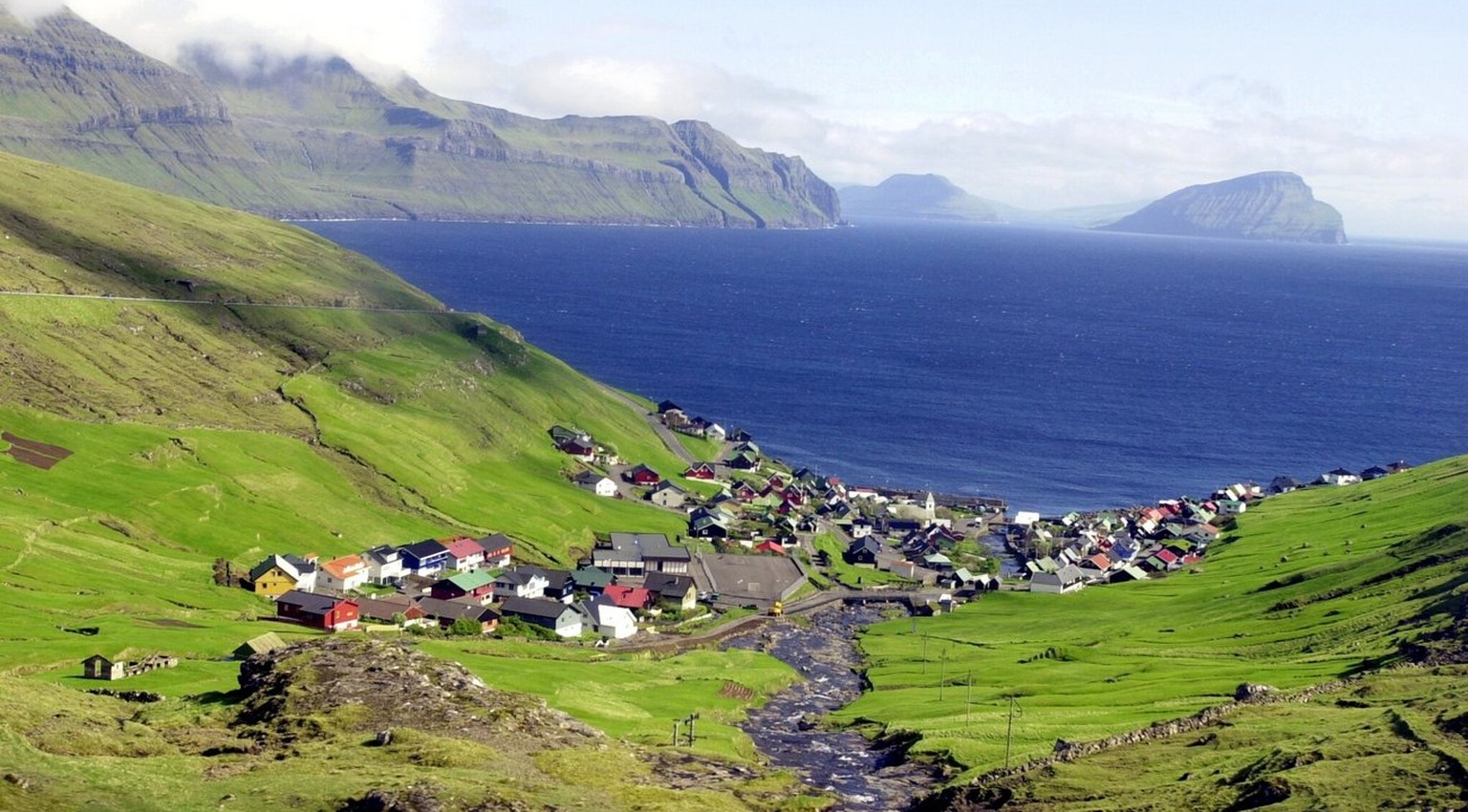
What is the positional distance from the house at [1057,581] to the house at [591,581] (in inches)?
2121

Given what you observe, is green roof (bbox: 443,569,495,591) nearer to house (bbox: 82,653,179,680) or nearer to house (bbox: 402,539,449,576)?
house (bbox: 402,539,449,576)

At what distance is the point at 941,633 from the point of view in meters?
135

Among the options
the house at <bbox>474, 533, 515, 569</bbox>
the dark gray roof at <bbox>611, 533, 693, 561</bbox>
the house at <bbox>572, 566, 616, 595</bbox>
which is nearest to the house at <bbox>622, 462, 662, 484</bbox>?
the dark gray roof at <bbox>611, 533, 693, 561</bbox>

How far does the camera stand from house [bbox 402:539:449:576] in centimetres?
13650

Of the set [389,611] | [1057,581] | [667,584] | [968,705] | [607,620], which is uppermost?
[389,611]

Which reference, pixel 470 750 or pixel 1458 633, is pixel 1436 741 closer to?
pixel 1458 633

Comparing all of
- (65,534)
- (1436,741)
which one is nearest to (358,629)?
(65,534)

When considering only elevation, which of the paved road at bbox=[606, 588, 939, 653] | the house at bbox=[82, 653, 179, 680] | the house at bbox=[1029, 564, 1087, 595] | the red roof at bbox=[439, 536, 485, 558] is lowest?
the paved road at bbox=[606, 588, 939, 653]

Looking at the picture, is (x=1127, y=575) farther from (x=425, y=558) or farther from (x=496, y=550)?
(x=425, y=558)

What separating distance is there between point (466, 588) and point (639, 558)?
26784 millimetres

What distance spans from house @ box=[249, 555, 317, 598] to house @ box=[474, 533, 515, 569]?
946 inches

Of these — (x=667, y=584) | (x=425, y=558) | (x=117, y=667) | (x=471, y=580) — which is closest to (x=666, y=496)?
(x=667, y=584)

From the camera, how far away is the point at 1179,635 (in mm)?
118188

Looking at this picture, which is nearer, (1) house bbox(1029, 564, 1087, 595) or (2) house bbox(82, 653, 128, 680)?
(2) house bbox(82, 653, 128, 680)
